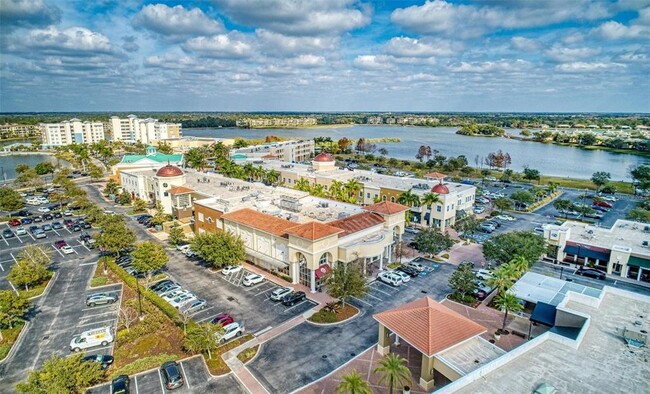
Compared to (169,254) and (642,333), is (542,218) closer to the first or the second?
(642,333)

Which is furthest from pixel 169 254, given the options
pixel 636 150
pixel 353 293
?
pixel 636 150

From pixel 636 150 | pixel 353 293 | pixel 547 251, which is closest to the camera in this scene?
pixel 353 293

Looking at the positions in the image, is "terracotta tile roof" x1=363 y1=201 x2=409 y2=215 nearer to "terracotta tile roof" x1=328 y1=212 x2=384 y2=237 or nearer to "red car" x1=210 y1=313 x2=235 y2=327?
"terracotta tile roof" x1=328 y1=212 x2=384 y2=237

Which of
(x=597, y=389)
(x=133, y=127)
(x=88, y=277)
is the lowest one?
(x=88, y=277)

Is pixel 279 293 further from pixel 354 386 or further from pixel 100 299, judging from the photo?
pixel 354 386

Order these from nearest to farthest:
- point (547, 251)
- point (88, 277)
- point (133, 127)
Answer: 1. point (88, 277)
2. point (547, 251)
3. point (133, 127)

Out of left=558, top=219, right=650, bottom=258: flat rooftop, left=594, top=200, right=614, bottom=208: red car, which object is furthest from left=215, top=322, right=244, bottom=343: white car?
left=594, top=200, right=614, bottom=208: red car
